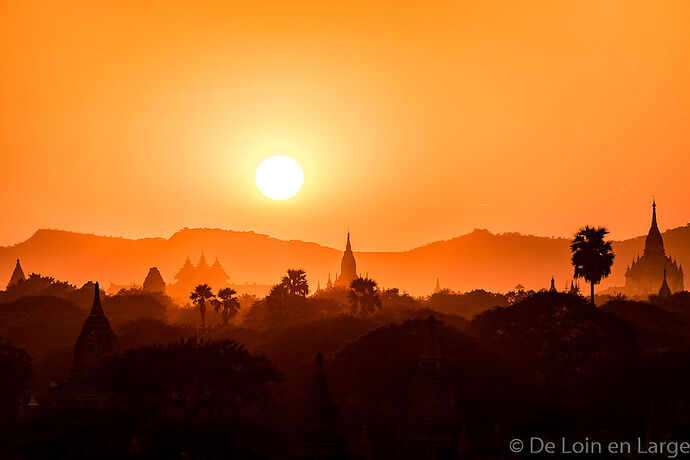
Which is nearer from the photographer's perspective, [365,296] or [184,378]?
[184,378]

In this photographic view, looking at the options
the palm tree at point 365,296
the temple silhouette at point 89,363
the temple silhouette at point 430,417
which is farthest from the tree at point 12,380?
the palm tree at point 365,296

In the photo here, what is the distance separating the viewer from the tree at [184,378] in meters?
66.9

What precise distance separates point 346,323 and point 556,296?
63.5ft

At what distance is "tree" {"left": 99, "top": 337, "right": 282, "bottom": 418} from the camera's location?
66938 millimetres

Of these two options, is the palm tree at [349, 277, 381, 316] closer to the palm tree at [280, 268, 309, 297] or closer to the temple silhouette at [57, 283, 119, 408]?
the palm tree at [280, 268, 309, 297]

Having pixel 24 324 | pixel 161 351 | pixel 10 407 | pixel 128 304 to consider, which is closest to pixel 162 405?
pixel 161 351

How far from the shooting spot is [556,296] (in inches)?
4075

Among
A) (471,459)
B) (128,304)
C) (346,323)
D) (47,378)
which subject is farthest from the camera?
(128,304)

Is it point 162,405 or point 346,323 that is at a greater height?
point 346,323

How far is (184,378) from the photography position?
6750 centimetres

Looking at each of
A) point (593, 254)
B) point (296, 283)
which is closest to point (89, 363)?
point (593, 254)

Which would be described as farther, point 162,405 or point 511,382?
point 511,382

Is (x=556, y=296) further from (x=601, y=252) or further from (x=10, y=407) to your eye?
(x=10, y=407)

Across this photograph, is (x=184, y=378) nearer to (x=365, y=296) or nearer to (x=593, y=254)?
(x=593, y=254)
